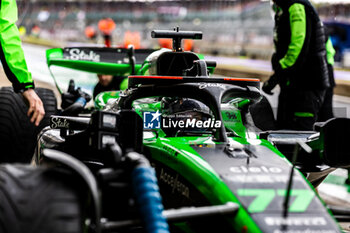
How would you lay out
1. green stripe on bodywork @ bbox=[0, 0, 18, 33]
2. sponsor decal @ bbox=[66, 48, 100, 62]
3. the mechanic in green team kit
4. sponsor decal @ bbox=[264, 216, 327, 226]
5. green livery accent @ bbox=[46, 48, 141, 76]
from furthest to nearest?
sponsor decal @ bbox=[66, 48, 100, 62], green livery accent @ bbox=[46, 48, 141, 76], green stripe on bodywork @ bbox=[0, 0, 18, 33], the mechanic in green team kit, sponsor decal @ bbox=[264, 216, 327, 226]

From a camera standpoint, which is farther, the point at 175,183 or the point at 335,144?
the point at 335,144

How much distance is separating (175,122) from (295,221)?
3.92 feet

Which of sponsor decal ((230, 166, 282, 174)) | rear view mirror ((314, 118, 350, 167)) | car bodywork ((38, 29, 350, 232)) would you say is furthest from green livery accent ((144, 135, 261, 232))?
rear view mirror ((314, 118, 350, 167))

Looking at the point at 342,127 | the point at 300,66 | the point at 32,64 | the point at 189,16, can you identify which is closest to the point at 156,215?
the point at 342,127

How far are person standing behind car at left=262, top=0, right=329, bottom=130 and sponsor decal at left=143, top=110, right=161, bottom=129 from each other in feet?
9.47

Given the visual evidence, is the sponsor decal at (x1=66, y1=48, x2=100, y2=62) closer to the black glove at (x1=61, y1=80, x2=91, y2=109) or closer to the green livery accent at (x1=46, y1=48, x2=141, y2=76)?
the green livery accent at (x1=46, y1=48, x2=141, y2=76)

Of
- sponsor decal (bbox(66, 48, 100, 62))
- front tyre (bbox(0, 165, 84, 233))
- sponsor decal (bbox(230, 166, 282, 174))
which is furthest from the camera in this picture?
sponsor decal (bbox(66, 48, 100, 62))

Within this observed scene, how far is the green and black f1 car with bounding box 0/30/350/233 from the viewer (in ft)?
6.71

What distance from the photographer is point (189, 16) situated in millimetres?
44250

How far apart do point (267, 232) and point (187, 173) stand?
62 cm

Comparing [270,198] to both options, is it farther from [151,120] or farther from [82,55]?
[82,55]

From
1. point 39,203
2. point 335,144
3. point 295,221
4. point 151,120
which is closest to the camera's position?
point 39,203

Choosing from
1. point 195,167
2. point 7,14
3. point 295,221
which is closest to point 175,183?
point 195,167

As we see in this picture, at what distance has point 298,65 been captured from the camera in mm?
6004
